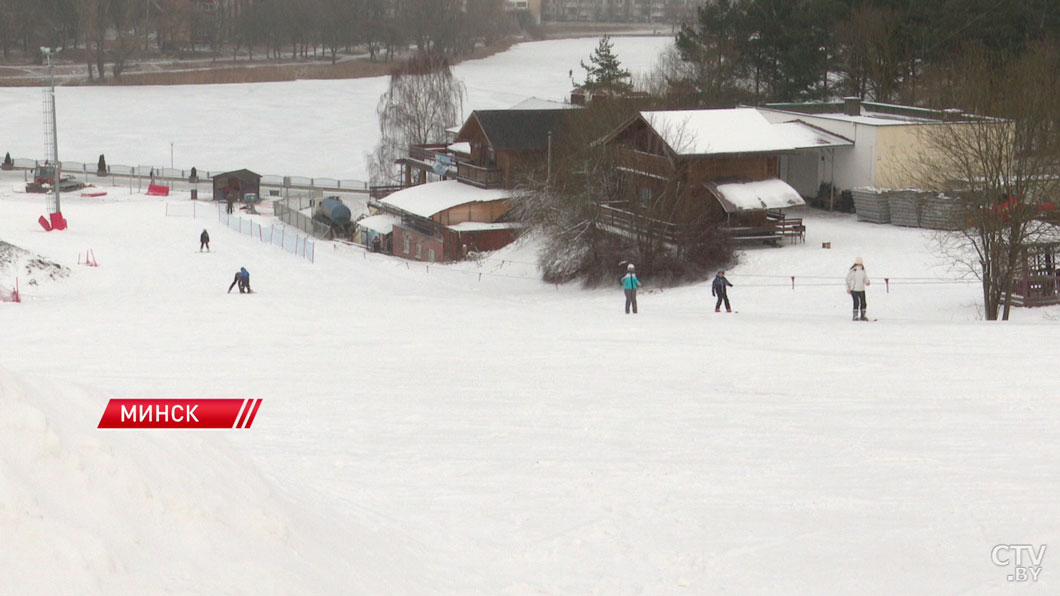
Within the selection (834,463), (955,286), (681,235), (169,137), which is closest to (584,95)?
(681,235)

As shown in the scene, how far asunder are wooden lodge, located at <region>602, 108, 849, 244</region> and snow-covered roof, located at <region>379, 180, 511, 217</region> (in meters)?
10.8

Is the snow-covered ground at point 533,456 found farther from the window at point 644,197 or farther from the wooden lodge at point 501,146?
the wooden lodge at point 501,146

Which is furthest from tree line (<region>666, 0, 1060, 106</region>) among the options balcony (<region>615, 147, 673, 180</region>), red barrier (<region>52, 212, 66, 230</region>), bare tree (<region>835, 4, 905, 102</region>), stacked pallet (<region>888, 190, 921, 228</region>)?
red barrier (<region>52, 212, 66, 230</region>)

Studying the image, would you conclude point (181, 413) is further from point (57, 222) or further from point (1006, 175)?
point (57, 222)

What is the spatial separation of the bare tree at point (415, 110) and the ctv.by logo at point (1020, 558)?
62.5 metres

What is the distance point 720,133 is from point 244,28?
374 ft

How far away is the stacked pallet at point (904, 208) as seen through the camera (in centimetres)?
3956

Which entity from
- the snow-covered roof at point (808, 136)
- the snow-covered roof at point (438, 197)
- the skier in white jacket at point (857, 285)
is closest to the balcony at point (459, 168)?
the snow-covered roof at point (438, 197)

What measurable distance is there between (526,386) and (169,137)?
8173 centimetres

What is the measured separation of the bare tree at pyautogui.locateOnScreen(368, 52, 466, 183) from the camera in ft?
232

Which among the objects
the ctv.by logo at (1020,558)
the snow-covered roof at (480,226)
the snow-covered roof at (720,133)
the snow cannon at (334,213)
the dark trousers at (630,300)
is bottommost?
the ctv.by logo at (1020,558)

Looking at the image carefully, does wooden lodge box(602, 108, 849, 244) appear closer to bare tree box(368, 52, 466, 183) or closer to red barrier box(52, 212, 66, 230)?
red barrier box(52, 212, 66, 230)

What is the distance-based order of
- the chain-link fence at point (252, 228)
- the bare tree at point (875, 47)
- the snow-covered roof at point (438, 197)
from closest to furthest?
the chain-link fence at point (252, 228) → the snow-covered roof at point (438, 197) → the bare tree at point (875, 47)

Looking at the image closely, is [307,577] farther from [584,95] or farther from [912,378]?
[584,95]
